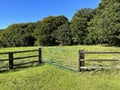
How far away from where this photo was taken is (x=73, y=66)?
12.5m

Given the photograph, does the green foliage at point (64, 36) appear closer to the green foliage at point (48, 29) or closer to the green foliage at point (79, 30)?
the green foliage at point (79, 30)

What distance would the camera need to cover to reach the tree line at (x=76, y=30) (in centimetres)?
3169

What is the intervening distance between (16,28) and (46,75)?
47498mm

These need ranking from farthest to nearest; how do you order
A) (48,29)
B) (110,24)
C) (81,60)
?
1. (48,29)
2. (110,24)
3. (81,60)

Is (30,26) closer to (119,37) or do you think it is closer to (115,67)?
(119,37)

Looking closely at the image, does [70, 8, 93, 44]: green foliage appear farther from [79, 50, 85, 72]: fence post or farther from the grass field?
[79, 50, 85, 72]: fence post

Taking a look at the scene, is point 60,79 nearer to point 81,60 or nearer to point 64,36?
point 81,60

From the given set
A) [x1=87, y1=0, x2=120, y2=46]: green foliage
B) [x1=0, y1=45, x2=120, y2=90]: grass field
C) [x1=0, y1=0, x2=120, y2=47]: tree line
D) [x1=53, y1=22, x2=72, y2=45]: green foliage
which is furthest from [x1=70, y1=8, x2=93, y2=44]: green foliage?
[x1=0, y1=45, x2=120, y2=90]: grass field

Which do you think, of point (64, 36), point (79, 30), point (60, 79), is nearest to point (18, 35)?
point (64, 36)

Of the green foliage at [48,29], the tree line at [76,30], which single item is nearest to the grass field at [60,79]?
the tree line at [76,30]

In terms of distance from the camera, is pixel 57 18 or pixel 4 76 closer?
pixel 4 76

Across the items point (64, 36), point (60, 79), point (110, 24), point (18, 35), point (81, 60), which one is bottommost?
point (60, 79)

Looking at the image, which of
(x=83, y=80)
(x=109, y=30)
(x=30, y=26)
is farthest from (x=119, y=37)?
(x=30, y=26)

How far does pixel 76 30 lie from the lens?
41.4m
